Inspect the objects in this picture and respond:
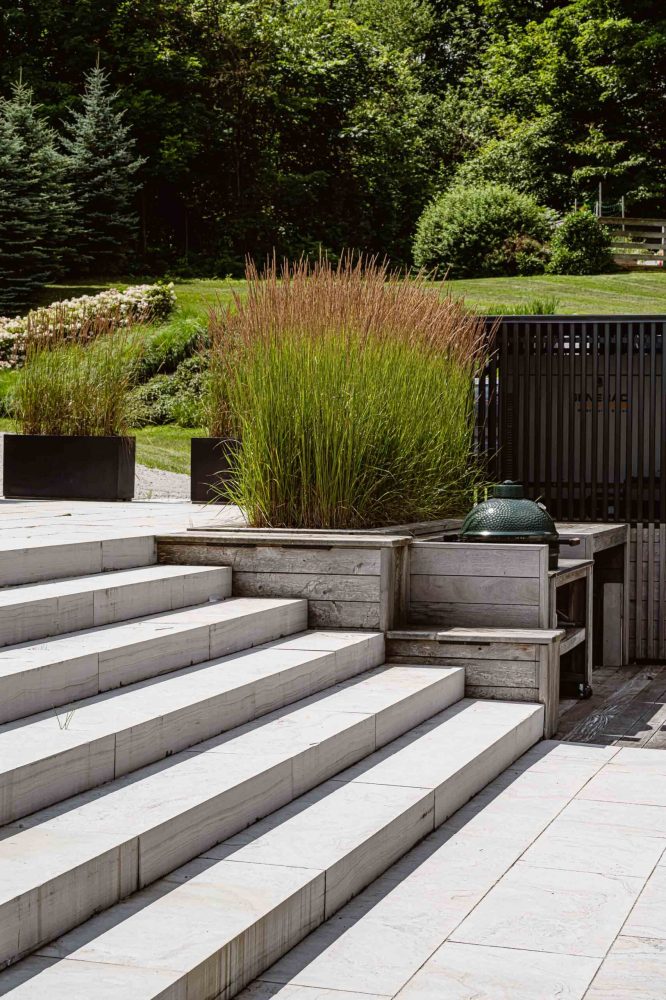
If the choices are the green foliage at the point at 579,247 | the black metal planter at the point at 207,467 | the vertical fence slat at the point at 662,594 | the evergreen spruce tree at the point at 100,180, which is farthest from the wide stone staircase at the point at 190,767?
the evergreen spruce tree at the point at 100,180

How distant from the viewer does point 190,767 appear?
9.11 feet

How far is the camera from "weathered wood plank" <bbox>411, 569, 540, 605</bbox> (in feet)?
14.6

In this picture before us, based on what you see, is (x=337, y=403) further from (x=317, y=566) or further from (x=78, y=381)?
(x=78, y=381)

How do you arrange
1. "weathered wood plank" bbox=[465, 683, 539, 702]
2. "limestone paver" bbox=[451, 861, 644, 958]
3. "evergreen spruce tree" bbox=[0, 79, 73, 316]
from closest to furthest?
"limestone paver" bbox=[451, 861, 644, 958], "weathered wood plank" bbox=[465, 683, 539, 702], "evergreen spruce tree" bbox=[0, 79, 73, 316]

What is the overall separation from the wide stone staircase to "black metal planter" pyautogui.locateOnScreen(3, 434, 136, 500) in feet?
8.61

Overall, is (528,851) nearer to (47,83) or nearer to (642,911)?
(642,911)

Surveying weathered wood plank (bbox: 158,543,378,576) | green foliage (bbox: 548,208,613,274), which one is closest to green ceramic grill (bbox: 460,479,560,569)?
weathered wood plank (bbox: 158,543,378,576)

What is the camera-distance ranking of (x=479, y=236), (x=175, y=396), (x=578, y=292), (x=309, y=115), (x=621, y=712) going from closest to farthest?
1. (x=621, y=712)
2. (x=175, y=396)
3. (x=578, y=292)
4. (x=479, y=236)
5. (x=309, y=115)

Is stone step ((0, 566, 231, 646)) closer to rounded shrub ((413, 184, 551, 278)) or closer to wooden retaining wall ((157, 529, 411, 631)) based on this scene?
wooden retaining wall ((157, 529, 411, 631))

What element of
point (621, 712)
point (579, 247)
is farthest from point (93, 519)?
point (579, 247)

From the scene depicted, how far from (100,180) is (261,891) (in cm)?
1798

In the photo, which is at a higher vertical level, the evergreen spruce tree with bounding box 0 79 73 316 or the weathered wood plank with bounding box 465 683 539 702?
the evergreen spruce tree with bounding box 0 79 73 316

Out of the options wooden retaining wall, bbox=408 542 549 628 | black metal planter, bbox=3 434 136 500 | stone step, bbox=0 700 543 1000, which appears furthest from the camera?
black metal planter, bbox=3 434 136 500

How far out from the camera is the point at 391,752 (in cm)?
340
